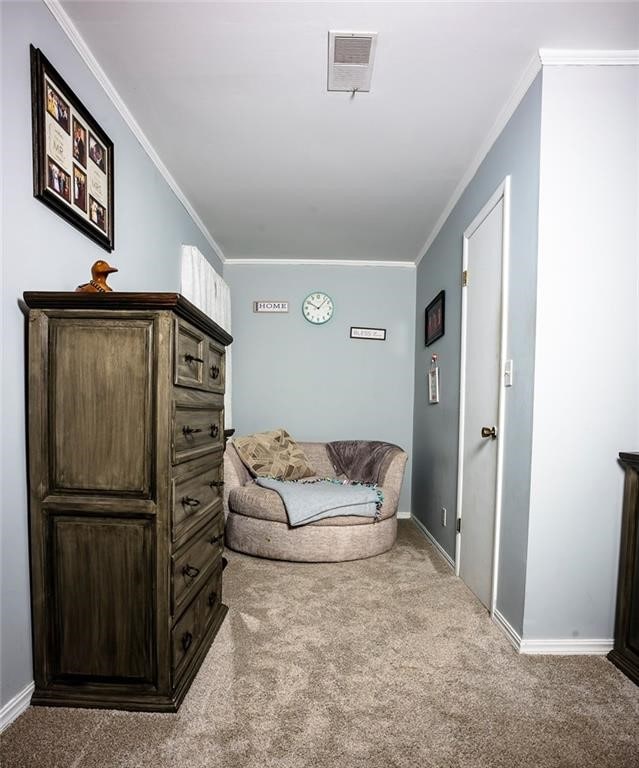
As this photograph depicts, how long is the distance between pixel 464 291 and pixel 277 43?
5.50ft

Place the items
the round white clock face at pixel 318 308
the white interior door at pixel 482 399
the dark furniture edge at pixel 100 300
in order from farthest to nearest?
the round white clock face at pixel 318 308, the white interior door at pixel 482 399, the dark furniture edge at pixel 100 300

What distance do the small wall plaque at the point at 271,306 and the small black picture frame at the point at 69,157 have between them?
7.77 feet

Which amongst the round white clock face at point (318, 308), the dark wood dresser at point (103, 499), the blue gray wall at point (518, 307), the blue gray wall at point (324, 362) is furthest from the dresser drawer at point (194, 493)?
the round white clock face at point (318, 308)

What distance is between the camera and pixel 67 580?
1.41 metres

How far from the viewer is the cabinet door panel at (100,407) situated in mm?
1397

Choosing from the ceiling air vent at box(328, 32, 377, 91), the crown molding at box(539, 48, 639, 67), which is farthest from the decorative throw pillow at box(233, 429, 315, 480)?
the crown molding at box(539, 48, 639, 67)

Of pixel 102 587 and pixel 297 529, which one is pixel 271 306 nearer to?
pixel 297 529

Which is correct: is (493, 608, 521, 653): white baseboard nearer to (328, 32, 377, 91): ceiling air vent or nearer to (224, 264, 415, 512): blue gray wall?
(224, 264, 415, 512): blue gray wall

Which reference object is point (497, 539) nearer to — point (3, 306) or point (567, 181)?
point (567, 181)

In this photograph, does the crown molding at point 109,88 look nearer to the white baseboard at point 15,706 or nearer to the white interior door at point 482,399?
the white interior door at point 482,399

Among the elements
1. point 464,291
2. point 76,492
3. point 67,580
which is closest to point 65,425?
point 76,492

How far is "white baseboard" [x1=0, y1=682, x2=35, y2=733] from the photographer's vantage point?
1.32 m

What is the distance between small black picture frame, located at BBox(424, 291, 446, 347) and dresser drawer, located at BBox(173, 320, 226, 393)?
1967 mm

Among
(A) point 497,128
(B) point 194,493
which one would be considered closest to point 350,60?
(A) point 497,128
